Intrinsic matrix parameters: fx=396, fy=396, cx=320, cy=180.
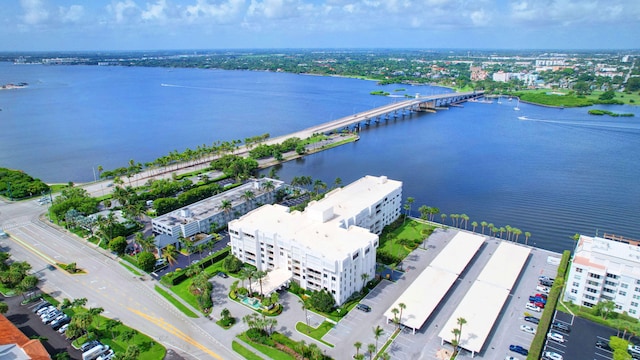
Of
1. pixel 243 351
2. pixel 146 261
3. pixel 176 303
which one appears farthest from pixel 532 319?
pixel 146 261

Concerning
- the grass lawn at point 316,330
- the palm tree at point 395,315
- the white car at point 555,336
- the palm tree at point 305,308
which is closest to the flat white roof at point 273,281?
the palm tree at point 305,308

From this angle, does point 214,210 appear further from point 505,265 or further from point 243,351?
point 505,265

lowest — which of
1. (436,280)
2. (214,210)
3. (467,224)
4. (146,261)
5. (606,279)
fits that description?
(467,224)

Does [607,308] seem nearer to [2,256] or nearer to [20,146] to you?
[2,256]

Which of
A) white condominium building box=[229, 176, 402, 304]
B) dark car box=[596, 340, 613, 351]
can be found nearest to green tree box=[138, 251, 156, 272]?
white condominium building box=[229, 176, 402, 304]

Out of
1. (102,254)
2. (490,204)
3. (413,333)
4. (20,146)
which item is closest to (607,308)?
(413,333)
